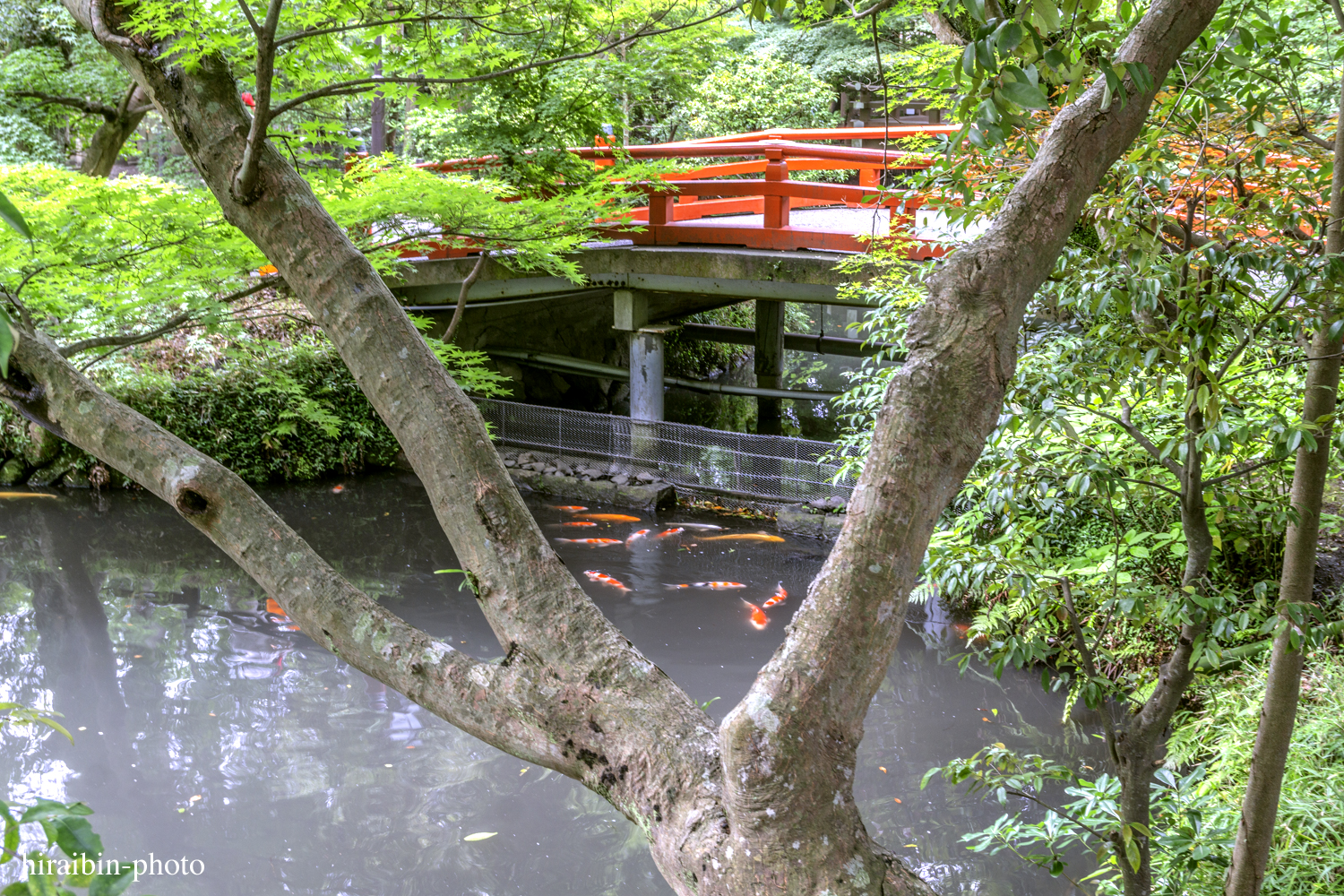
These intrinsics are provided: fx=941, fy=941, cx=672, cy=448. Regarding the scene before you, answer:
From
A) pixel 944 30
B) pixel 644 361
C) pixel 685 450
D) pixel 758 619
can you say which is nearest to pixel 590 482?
pixel 685 450

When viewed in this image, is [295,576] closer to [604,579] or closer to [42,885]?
[42,885]

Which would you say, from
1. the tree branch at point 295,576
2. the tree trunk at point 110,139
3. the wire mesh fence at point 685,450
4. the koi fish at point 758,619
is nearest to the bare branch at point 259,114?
the tree branch at point 295,576

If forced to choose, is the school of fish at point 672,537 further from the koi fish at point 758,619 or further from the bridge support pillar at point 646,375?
the bridge support pillar at point 646,375

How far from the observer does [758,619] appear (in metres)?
6.60

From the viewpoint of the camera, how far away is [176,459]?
1807 mm

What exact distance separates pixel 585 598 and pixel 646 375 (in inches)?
306

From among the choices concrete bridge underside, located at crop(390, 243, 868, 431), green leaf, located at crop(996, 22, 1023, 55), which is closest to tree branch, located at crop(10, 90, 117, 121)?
concrete bridge underside, located at crop(390, 243, 868, 431)

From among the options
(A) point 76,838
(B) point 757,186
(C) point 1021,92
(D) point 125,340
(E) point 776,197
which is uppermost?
(B) point 757,186

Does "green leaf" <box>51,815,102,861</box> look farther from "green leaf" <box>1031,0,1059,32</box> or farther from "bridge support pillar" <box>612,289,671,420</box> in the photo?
"bridge support pillar" <box>612,289,671,420</box>

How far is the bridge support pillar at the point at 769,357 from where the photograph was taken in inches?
464

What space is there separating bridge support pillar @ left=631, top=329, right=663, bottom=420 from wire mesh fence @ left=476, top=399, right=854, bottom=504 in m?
0.16

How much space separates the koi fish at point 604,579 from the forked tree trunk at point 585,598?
5.42m

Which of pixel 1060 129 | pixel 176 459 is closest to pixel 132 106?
pixel 176 459

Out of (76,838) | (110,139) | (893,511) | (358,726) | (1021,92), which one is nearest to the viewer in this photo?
(76,838)
